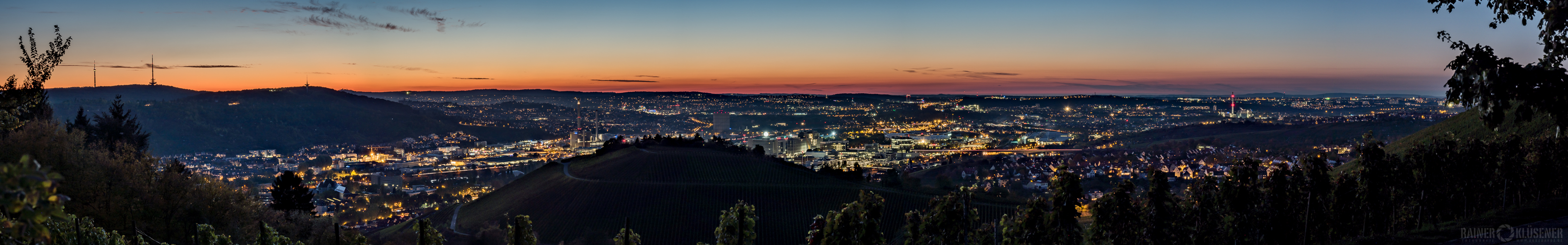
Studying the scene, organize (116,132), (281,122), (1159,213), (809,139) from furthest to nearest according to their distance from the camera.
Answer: (809,139) < (281,122) < (116,132) < (1159,213)

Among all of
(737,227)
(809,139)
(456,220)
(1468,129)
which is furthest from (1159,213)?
(809,139)

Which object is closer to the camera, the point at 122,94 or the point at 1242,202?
the point at 1242,202

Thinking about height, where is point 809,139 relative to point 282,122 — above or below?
below

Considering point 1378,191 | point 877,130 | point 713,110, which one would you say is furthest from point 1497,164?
point 713,110

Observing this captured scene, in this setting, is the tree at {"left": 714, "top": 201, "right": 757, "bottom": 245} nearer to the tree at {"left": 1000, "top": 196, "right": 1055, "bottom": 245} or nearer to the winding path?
the tree at {"left": 1000, "top": 196, "right": 1055, "bottom": 245}

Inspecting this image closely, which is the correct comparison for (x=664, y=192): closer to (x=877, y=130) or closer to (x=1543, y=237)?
(x=1543, y=237)

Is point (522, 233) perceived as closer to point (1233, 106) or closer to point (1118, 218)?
point (1118, 218)

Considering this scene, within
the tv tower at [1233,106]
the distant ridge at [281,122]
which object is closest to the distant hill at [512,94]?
the distant ridge at [281,122]

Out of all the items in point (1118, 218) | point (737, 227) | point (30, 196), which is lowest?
point (737, 227)
